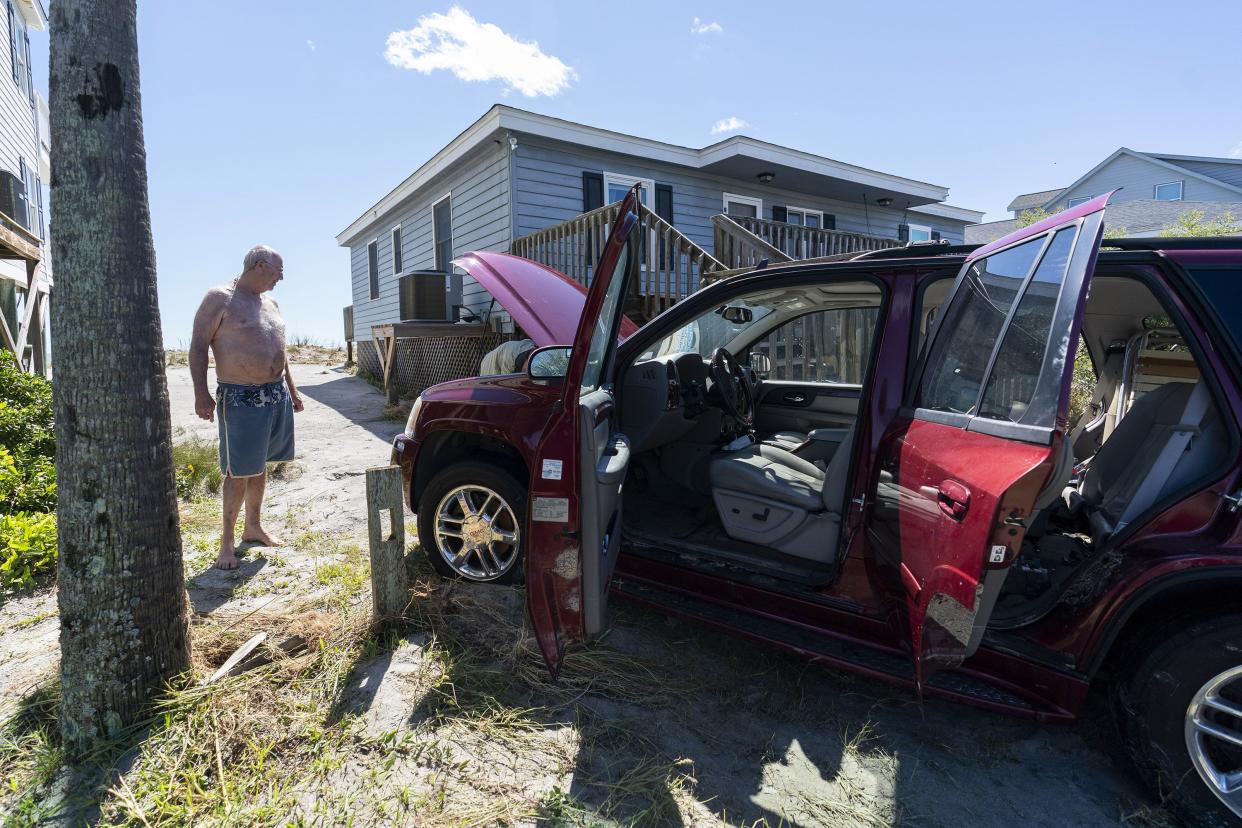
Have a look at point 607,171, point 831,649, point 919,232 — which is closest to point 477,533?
point 831,649

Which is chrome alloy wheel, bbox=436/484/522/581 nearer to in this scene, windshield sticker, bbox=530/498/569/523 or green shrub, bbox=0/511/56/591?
windshield sticker, bbox=530/498/569/523

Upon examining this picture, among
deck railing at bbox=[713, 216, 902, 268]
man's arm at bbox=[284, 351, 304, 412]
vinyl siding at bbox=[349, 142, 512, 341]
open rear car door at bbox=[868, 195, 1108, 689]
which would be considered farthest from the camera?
vinyl siding at bbox=[349, 142, 512, 341]

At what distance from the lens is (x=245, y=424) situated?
11.9 feet

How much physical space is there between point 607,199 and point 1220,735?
33.1ft

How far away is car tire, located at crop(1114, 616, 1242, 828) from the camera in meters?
1.82

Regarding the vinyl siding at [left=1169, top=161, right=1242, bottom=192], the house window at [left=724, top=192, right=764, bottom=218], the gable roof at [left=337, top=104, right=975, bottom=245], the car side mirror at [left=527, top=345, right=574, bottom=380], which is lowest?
the car side mirror at [left=527, top=345, right=574, bottom=380]

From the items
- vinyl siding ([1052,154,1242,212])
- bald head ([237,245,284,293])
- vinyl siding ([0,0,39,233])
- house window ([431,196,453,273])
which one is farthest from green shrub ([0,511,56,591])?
vinyl siding ([1052,154,1242,212])

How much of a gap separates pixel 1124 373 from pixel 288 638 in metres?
3.90

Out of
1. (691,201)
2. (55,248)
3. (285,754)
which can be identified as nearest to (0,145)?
(691,201)

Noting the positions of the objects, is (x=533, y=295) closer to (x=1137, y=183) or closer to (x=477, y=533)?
(x=477, y=533)

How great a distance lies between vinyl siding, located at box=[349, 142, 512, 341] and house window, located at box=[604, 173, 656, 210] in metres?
1.73

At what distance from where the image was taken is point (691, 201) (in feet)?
38.1

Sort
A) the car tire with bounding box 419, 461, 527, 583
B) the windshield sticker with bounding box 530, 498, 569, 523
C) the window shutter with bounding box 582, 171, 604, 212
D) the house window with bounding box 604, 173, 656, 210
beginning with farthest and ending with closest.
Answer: the house window with bounding box 604, 173, 656, 210, the window shutter with bounding box 582, 171, 604, 212, the car tire with bounding box 419, 461, 527, 583, the windshield sticker with bounding box 530, 498, 569, 523

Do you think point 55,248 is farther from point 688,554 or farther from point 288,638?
point 688,554
